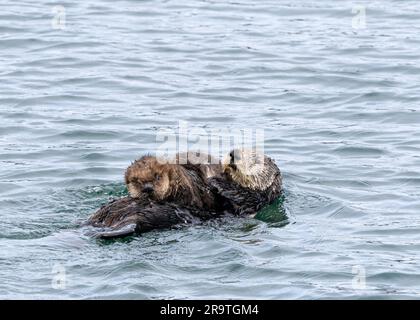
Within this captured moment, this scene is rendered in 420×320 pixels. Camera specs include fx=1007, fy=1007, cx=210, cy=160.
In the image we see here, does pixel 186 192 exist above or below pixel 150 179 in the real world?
below

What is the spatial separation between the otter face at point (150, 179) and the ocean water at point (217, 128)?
386 millimetres

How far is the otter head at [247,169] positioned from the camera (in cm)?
827

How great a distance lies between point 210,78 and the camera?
41.9 ft

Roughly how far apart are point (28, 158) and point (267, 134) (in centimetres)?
257

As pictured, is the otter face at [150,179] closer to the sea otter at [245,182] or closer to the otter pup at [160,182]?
the otter pup at [160,182]

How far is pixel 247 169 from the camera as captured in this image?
834 cm

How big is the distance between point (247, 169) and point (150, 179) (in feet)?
3.26

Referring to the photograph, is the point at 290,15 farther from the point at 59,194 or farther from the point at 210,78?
the point at 59,194

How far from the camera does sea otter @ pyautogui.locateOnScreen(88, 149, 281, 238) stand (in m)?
7.42

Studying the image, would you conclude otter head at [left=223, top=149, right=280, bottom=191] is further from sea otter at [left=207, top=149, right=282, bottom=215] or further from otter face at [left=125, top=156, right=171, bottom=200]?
otter face at [left=125, top=156, right=171, bottom=200]

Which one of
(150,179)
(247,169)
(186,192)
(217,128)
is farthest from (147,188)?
(217,128)

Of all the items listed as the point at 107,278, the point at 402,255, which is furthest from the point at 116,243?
the point at 402,255

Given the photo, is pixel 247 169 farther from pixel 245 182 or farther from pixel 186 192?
pixel 186 192
